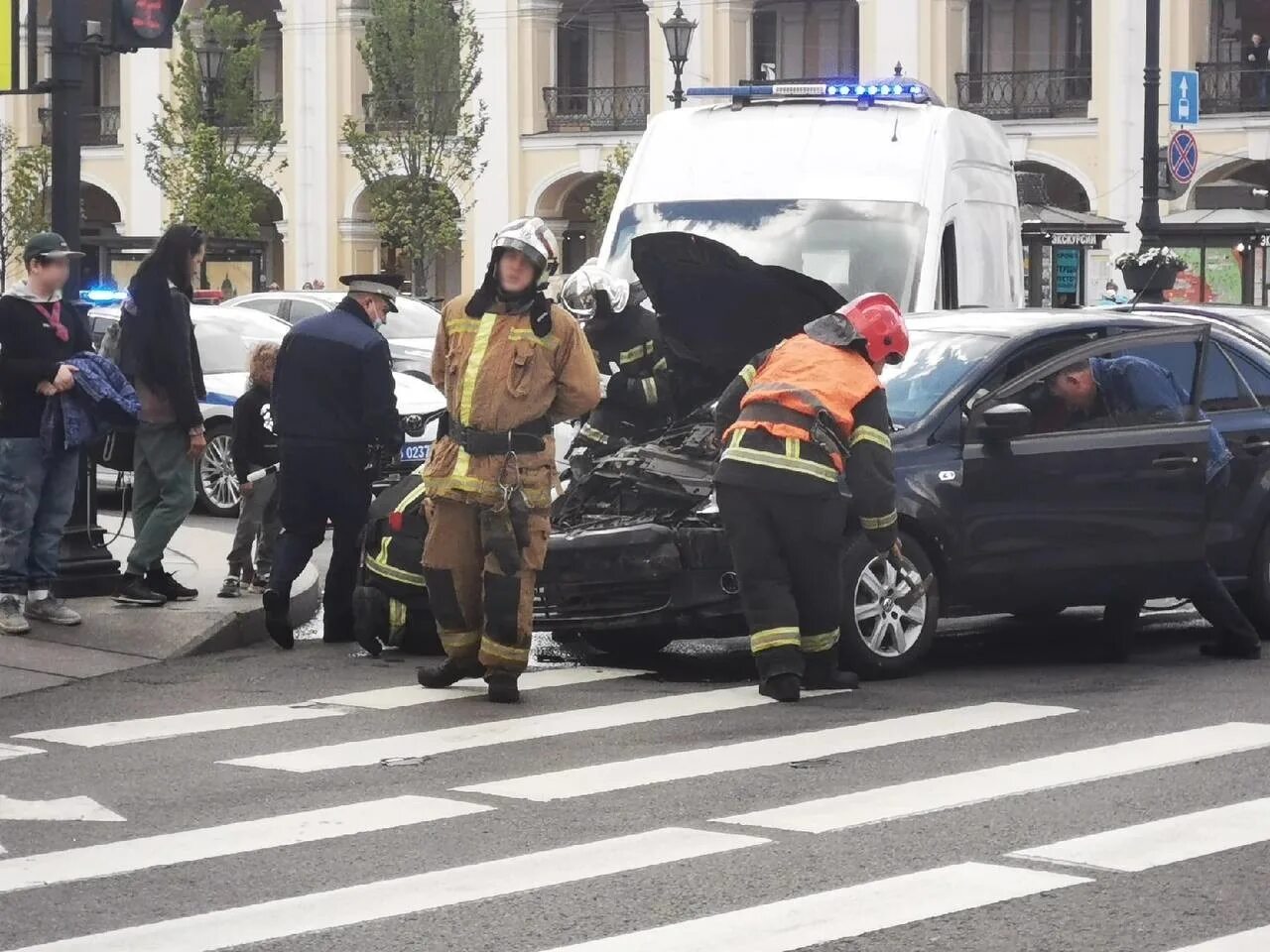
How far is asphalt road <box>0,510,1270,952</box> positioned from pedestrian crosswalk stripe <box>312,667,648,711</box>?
29 millimetres

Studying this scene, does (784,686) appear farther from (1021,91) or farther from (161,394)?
(1021,91)

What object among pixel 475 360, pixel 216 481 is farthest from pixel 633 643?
pixel 216 481

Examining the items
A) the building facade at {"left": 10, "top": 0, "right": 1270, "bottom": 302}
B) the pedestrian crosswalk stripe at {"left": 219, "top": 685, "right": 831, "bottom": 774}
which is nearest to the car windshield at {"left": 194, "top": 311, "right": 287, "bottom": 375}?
the pedestrian crosswalk stripe at {"left": 219, "top": 685, "right": 831, "bottom": 774}

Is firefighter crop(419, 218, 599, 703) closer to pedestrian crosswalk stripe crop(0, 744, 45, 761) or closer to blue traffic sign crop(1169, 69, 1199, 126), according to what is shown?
pedestrian crosswalk stripe crop(0, 744, 45, 761)

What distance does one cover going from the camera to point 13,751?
919 cm

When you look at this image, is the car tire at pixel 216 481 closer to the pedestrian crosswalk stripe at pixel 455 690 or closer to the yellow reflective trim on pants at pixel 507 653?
the pedestrian crosswalk stripe at pixel 455 690

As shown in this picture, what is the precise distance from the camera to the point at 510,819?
7.77m

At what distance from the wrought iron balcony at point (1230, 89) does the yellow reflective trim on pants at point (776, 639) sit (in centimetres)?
3858

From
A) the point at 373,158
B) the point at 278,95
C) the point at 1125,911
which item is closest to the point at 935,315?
the point at 1125,911

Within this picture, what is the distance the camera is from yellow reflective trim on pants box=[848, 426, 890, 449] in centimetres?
1006

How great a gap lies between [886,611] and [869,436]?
0.98 m

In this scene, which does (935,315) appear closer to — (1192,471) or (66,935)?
(1192,471)

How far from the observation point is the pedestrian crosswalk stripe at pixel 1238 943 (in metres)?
6.09

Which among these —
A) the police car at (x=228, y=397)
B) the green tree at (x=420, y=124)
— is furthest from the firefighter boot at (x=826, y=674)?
the green tree at (x=420, y=124)
